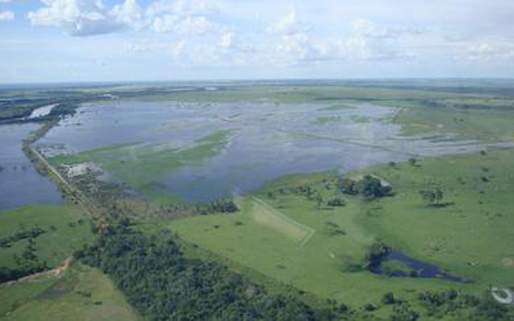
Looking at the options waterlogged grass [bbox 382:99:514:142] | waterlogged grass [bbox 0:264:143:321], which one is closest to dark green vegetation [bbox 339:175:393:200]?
waterlogged grass [bbox 0:264:143:321]

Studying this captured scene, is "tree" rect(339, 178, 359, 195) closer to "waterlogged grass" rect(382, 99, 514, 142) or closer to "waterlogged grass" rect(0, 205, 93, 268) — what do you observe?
"waterlogged grass" rect(0, 205, 93, 268)

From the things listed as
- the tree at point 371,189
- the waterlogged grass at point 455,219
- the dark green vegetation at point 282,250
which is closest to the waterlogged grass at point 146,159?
the dark green vegetation at point 282,250

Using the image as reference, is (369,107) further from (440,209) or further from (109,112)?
(440,209)

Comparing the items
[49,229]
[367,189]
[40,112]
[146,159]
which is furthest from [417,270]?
[40,112]

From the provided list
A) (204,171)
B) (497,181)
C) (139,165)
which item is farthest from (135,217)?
→ (497,181)

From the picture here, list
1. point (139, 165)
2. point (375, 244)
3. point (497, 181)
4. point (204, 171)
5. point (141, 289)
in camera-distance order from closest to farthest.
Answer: point (141, 289)
point (375, 244)
point (497, 181)
point (204, 171)
point (139, 165)

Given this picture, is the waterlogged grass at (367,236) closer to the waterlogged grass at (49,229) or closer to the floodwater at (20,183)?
the waterlogged grass at (49,229)

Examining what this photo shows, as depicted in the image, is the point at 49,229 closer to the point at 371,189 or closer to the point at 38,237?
the point at 38,237
